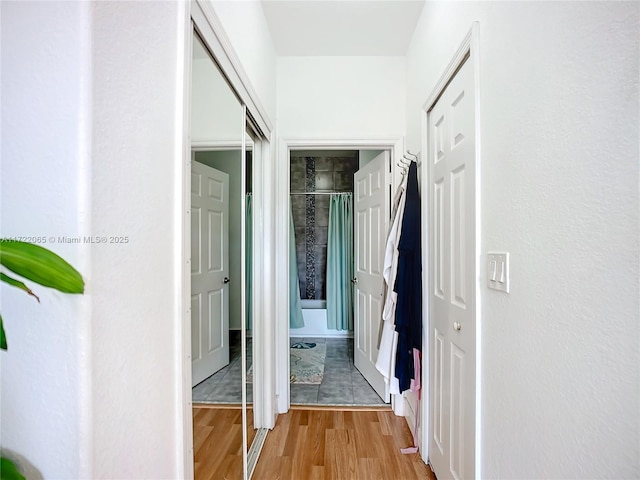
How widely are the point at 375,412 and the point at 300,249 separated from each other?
2.50m

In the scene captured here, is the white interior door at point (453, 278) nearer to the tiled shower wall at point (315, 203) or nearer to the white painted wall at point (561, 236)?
the white painted wall at point (561, 236)

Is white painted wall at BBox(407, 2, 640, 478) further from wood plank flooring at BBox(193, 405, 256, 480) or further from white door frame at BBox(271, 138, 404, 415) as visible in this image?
white door frame at BBox(271, 138, 404, 415)

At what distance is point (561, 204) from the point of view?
69 centimetres

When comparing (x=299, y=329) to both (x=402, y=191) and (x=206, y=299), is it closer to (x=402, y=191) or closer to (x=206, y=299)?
(x=402, y=191)

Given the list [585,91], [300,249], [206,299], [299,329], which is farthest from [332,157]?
[585,91]

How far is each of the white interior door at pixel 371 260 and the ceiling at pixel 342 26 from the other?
775 millimetres

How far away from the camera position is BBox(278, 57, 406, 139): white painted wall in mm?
2230

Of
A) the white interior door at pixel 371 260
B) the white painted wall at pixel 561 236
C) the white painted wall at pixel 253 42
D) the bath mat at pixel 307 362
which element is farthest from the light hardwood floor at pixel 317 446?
the white painted wall at pixel 253 42

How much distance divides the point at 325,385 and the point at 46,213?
8.47ft

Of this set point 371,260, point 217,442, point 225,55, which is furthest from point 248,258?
point 371,260

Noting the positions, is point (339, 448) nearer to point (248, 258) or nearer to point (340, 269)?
point (248, 258)

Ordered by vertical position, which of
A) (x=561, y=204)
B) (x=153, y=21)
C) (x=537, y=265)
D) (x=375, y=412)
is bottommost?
(x=375, y=412)

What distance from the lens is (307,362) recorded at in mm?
3186

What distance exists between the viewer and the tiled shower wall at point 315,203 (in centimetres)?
429
